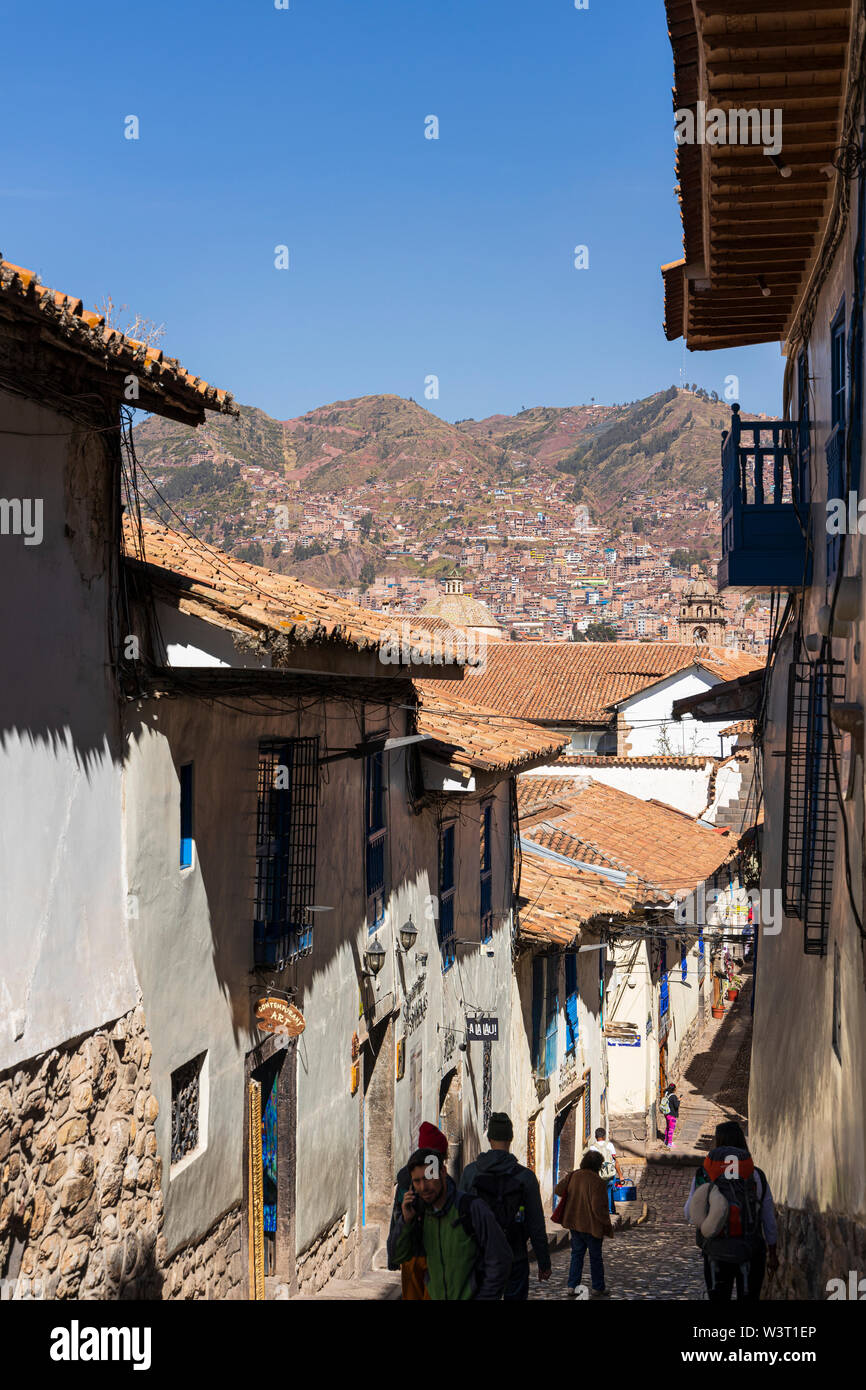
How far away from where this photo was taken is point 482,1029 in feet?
55.6

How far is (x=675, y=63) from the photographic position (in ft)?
26.4

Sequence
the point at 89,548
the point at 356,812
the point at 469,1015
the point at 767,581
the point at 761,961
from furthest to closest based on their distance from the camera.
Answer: the point at 469,1015
the point at 761,961
the point at 356,812
the point at 767,581
the point at 89,548

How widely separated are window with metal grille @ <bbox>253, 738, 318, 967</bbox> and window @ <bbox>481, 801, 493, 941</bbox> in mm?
6693

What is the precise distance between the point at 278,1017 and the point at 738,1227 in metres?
3.77

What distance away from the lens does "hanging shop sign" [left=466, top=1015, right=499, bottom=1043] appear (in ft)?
54.9

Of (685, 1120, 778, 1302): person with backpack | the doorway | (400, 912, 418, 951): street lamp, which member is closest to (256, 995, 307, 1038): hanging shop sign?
(685, 1120, 778, 1302): person with backpack

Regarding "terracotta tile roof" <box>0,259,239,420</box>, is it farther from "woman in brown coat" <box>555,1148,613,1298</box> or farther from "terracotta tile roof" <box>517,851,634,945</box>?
"terracotta tile roof" <box>517,851,634,945</box>

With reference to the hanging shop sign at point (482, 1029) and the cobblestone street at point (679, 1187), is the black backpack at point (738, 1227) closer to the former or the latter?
the cobblestone street at point (679, 1187)

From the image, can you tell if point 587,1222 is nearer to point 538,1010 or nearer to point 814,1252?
point 814,1252

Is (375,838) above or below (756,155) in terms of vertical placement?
below

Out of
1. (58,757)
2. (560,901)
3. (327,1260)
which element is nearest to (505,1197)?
(58,757)
